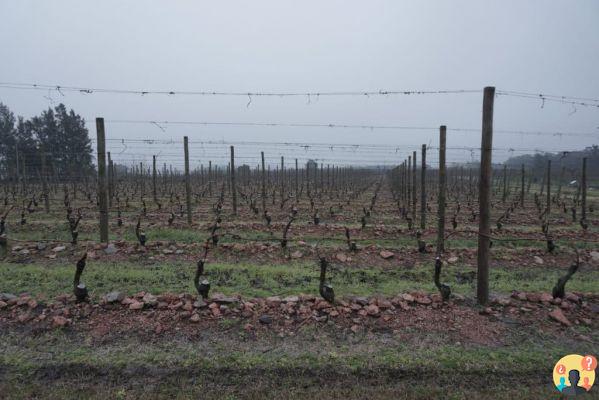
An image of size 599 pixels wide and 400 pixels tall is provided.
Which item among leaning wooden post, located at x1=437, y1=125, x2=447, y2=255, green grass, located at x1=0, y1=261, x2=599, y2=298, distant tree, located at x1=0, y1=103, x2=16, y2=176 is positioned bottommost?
green grass, located at x1=0, y1=261, x2=599, y2=298

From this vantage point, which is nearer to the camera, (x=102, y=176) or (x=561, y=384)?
(x=561, y=384)

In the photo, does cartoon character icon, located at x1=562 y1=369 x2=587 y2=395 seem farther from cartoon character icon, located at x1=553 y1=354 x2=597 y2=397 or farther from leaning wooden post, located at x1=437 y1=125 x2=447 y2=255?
leaning wooden post, located at x1=437 y1=125 x2=447 y2=255

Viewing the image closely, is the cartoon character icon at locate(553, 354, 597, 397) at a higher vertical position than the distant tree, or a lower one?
lower

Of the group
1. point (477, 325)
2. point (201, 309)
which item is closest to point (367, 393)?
point (477, 325)

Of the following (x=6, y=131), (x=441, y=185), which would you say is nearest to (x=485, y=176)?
(x=441, y=185)

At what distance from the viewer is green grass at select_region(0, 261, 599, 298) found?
5324 millimetres

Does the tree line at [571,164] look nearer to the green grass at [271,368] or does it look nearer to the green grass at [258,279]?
the green grass at [258,279]

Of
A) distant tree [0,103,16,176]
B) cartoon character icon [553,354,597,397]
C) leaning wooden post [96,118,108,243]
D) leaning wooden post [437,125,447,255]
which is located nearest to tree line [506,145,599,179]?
leaning wooden post [437,125,447,255]

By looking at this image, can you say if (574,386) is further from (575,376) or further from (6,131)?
(6,131)

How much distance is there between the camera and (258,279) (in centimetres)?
587

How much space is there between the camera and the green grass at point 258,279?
5.32 metres

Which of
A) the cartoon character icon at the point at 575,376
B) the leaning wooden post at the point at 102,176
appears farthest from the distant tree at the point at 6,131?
the cartoon character icon at the point at 575,376

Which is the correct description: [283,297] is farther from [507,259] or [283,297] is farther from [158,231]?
[158,231]

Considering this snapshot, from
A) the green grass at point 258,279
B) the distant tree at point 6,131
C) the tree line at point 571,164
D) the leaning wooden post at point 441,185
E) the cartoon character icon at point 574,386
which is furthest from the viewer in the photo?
the distant tree at point 6,131
